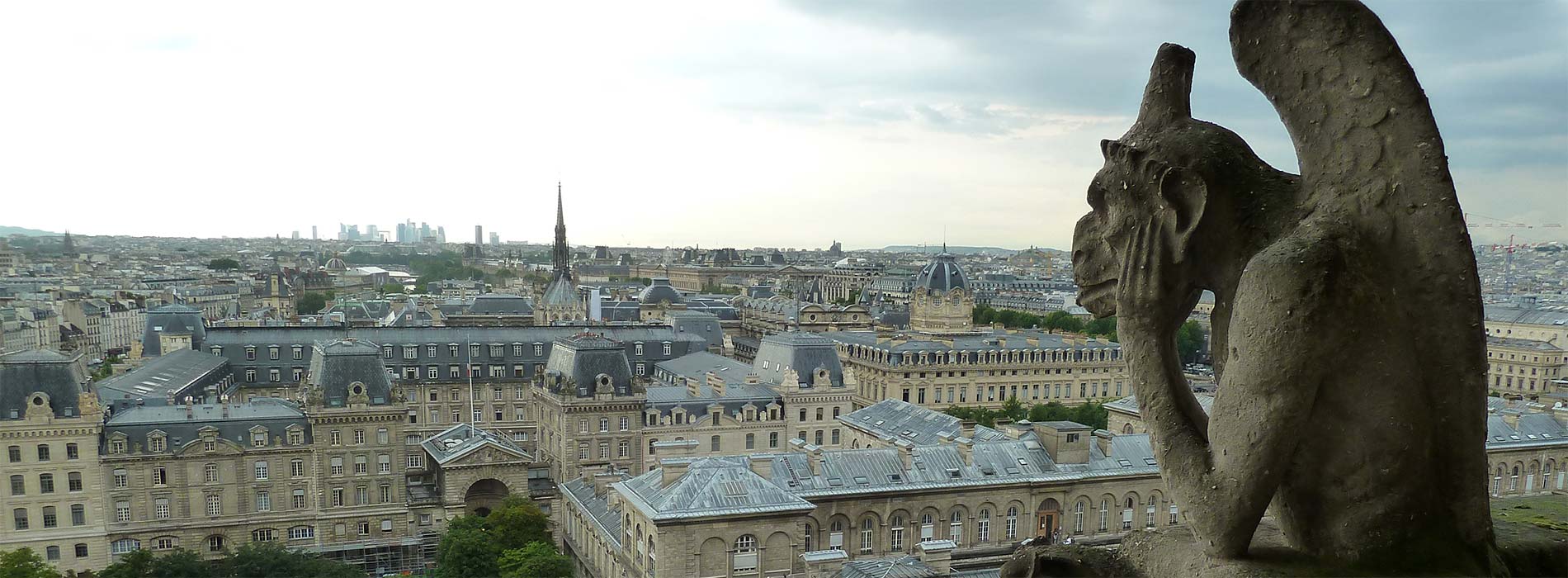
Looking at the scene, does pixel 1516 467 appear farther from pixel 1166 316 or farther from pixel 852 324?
pixel 852 324

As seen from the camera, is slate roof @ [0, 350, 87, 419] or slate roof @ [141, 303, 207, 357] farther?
slate roof @ [141, 303, 207, 357]

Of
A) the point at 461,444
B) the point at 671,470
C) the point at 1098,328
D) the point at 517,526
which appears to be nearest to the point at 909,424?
the point at 671,470

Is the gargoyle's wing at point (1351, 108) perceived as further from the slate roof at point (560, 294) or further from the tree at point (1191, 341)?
the slate roof at point (560, 294)

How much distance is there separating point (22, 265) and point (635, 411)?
116 metres

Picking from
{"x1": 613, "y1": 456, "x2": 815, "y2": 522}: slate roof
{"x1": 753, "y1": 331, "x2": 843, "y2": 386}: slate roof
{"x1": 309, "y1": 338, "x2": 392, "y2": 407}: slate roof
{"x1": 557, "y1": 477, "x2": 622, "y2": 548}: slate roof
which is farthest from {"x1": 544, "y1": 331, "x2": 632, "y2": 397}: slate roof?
{"x1": 613, "y1": 456, "x2": 815, "y2": 522}: slate roof

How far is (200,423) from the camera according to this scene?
1955 inches

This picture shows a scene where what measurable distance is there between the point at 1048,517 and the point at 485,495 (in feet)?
101

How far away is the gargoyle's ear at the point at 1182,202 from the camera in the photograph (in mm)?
5383

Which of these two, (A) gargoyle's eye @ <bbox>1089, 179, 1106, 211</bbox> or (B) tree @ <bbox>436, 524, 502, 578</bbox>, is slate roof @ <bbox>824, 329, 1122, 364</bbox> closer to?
(B) tree @ <bbox>436, 524, 502, 578</bbox>

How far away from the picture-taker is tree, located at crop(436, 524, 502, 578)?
40.4 m

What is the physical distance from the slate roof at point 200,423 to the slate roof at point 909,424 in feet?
100

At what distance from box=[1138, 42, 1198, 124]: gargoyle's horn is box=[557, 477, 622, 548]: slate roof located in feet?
112

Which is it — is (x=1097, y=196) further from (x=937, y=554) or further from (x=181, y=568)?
(x=181, y=568)

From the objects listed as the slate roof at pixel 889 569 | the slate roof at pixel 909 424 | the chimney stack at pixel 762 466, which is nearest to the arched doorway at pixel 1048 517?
the slate roof at pixel 909 424
